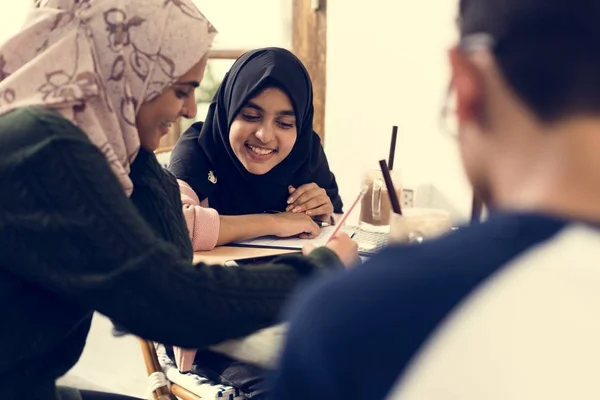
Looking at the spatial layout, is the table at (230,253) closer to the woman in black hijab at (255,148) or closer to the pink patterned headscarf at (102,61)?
the woman in black hijab at (255,148)

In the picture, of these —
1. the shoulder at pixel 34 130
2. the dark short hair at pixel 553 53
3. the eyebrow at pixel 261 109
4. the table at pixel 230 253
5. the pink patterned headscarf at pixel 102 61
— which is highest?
the dark short hair at pixel 553 53

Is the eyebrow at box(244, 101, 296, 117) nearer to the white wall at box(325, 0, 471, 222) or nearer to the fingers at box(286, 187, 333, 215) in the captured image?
the fingers at box(286, 187, 333, 215)

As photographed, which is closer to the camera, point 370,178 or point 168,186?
point 168,186

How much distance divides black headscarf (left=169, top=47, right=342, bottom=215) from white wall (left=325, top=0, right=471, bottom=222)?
79cm

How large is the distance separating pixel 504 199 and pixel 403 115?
2437 millimetres

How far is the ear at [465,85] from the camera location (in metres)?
0.53

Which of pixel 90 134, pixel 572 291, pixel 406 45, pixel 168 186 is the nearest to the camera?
pixel 572 291

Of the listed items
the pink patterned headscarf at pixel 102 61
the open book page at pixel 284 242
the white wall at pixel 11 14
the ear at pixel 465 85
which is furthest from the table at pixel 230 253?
the white wall at pixel 11 14

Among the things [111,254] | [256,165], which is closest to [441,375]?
[111,254]

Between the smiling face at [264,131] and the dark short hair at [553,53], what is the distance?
154 centimetres

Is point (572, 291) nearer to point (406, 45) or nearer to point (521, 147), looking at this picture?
point (521, 147)

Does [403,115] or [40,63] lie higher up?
[40,63]

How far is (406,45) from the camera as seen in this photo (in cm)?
287

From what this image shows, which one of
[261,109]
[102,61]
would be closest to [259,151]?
[261,109]
